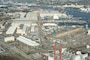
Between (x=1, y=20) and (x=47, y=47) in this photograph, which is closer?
(x=47, y=47)

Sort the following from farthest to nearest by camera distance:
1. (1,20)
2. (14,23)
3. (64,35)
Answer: (1,20) < (14,23) < (64,35)

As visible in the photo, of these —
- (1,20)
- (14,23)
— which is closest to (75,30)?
(14,23)

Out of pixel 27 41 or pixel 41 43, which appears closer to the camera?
pixel 41 43

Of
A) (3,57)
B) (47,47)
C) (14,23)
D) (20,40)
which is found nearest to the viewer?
(3,57)

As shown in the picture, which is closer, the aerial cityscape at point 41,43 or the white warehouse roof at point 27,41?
the aerial cityscape at point 41,43

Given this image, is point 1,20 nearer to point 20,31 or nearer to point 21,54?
point 20,31

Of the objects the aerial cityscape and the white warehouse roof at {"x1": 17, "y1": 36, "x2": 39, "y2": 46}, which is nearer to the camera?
the aerial cityscape

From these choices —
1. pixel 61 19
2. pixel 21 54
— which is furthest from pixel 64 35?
pixel 61 19

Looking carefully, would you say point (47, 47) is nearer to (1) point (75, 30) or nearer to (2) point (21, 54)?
(2) point (21, 54)

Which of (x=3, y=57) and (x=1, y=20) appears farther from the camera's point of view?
(x=1, y=20)
